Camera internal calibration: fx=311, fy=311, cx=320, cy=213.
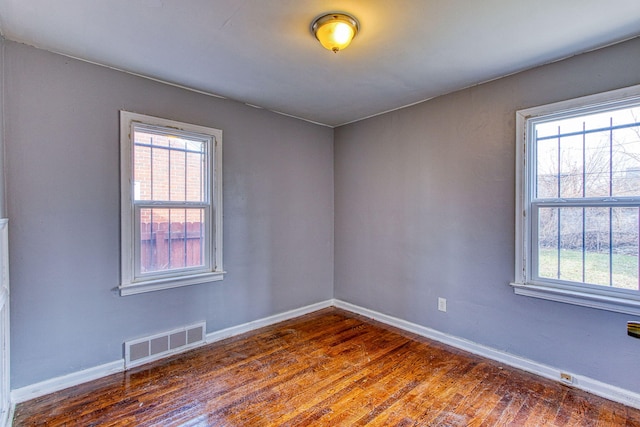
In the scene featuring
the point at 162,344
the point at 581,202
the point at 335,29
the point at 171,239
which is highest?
the point at 335,29

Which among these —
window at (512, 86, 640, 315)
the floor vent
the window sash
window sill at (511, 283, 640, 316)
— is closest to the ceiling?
window at (512, 86, 640, 315)

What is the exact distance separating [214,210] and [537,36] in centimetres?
292

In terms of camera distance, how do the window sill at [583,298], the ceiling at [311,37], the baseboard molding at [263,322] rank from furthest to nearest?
the baseboard molding at [263,322] → the window sill at [583,298] → the ceiling at [311,37]

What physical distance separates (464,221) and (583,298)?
1.02m

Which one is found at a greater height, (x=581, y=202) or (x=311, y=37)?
(x=311, y=37)

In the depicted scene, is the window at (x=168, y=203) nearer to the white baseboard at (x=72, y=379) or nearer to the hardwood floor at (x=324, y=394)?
the white baseboard at (x=72, y=379)

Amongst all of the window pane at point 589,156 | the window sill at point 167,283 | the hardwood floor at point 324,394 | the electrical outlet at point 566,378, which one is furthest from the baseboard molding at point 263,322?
the window pane at point 589,156

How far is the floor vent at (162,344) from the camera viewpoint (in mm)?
2574

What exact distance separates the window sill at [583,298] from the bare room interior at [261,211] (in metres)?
0.01

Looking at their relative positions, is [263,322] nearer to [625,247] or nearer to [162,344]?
[162,344]

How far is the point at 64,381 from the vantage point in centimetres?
229

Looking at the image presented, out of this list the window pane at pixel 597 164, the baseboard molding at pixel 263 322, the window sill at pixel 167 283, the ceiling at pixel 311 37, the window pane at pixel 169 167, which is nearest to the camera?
the ceiling at pixel 311 37

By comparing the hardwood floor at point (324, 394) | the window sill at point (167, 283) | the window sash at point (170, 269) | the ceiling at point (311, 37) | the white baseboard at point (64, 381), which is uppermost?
the ceiling at point (311, 37)

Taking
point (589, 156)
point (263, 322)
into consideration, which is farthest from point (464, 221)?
point (263, 322)
